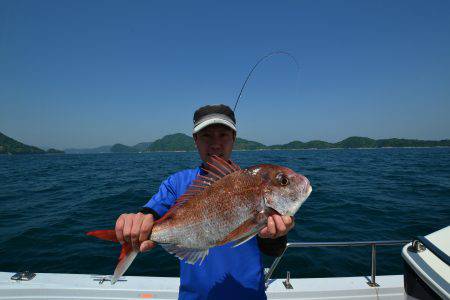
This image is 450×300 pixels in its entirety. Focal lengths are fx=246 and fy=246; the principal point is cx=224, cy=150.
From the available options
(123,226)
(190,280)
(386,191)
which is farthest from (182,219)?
(386,191)

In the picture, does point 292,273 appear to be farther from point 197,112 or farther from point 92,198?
point 92,198

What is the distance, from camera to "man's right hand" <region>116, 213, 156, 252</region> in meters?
2.29

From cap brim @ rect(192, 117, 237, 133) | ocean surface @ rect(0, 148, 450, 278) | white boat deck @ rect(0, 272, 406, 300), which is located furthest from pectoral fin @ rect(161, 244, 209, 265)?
ocean surface @ rect(0, 148, 450, 278)

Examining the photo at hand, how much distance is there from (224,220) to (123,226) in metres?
0.95

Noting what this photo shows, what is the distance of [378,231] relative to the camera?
396 inches

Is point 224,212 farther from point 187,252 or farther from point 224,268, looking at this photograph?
point 224,268

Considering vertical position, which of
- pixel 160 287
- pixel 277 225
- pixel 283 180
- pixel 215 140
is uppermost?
pixel 215 140

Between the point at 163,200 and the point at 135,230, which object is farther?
the point at 163,200

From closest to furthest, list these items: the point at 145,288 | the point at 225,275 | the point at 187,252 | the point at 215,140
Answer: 1. the point at 187,252
2. the point at 225,275
3. the point at 215,140
4. the point at 145,288

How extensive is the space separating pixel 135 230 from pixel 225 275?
4.09 ft

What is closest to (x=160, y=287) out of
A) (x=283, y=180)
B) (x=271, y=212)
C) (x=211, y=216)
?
(x=211, y=216)

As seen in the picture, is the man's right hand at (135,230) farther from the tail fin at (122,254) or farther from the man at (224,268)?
the man at (224,268)

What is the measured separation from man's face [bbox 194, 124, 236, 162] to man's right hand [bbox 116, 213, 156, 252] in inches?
53.0

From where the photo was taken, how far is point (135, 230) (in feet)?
7.50
